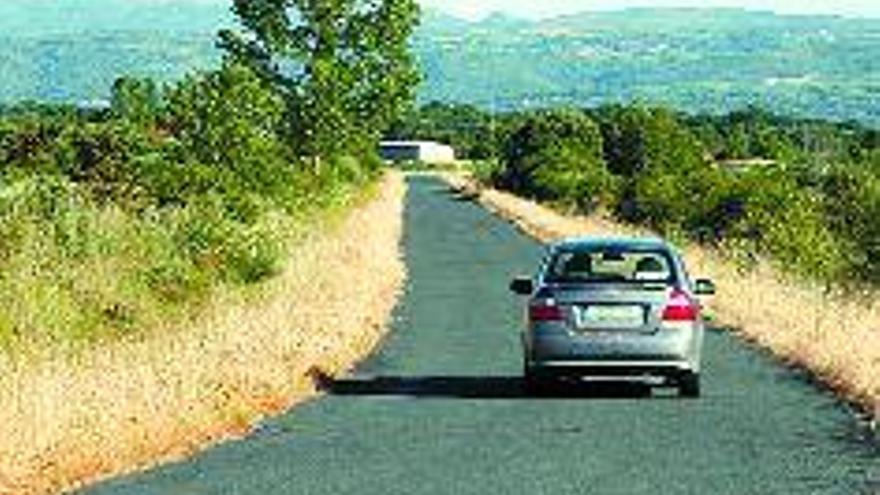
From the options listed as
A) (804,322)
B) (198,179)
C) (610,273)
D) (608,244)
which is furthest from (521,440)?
(198,179)

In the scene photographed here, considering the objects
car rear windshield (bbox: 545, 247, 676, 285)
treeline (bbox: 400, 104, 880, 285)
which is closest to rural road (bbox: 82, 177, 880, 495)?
car rear windshield (bbox: 545, 247, 676, 285)

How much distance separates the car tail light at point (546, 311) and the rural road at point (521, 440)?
76cm

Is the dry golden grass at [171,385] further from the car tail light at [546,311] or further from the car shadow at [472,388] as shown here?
the car tail light at [546,311]

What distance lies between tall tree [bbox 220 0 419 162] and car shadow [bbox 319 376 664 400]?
150ft

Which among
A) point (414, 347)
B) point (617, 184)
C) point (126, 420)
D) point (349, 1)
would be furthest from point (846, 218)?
point (126, 420)

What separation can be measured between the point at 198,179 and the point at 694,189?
4951 cm

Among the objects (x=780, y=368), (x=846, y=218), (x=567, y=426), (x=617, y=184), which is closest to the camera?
(x=567, y=426)

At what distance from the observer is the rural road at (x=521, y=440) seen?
13.4 m

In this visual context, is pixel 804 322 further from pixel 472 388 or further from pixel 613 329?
pixel 613 329

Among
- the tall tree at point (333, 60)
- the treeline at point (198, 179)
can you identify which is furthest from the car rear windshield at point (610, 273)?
the tall tree at point (333, 60)

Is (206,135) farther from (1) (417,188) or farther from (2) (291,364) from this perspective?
(1) (417,188)

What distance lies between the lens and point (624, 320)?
1939 cm

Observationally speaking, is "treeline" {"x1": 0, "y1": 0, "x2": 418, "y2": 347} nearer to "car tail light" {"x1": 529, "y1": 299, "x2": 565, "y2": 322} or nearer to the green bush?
"car tail light" {"x1": 529, "y1": 299, "x2": 565, "y2": 322}

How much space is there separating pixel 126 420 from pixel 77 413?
37 centimetres
